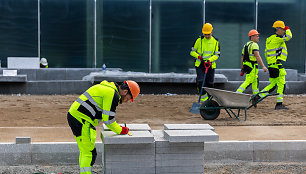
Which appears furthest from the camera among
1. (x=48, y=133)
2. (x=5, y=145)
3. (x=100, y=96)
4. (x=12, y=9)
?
(x=12, y=9)

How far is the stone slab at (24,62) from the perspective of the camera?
17534 millimetres

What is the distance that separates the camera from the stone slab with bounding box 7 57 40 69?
57.5 feet

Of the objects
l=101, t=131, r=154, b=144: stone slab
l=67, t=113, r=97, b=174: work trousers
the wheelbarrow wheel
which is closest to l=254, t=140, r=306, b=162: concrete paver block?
l=101, t=131, r=154, b=144: stone slab

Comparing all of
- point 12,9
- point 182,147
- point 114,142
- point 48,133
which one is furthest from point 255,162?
point 12,9

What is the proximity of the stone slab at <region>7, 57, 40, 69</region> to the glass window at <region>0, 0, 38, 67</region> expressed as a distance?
1.01 meters

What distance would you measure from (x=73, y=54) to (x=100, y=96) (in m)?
14.1

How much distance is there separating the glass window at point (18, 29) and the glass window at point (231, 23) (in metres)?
6.91

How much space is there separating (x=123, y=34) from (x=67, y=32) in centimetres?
221

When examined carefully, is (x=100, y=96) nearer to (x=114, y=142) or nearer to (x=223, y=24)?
(x=114, y=142)

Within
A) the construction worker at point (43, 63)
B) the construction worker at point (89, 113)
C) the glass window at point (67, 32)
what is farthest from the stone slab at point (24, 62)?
the construction worker at point (89, 113)

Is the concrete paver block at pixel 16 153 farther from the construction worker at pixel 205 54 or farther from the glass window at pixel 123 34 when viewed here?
the glass window at pixel 123 34

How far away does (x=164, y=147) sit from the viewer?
5566 mm

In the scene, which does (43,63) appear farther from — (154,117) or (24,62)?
(154,117)

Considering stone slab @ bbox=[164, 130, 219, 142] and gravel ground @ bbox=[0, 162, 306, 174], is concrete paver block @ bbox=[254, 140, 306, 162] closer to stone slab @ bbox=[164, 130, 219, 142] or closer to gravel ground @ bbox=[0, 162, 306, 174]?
gravel ground @ bbox=[0, 162, 306, 174]
